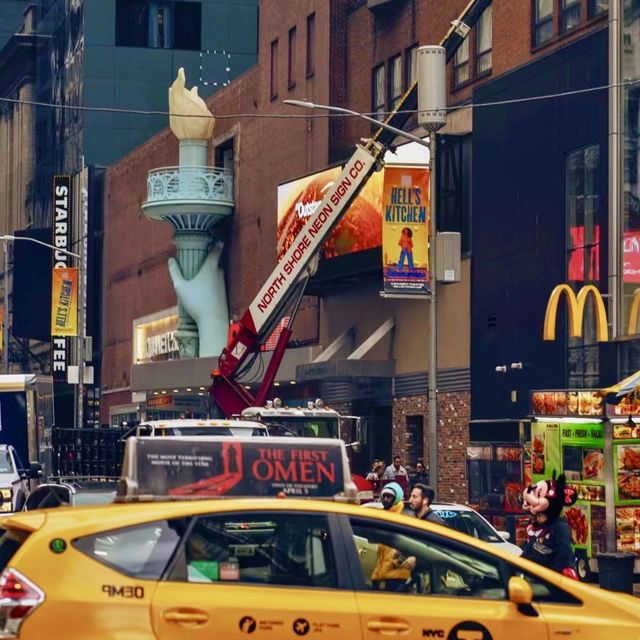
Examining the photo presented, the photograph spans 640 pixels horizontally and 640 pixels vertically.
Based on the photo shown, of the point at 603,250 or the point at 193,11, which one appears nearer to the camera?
the point at 603,250

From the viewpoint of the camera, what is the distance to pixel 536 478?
26.0 metres

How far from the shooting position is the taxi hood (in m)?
10.2

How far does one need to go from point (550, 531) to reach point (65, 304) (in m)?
51.0

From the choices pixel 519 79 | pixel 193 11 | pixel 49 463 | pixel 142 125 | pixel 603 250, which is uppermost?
pixel 193 11

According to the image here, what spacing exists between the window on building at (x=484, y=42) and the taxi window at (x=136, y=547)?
32.7 meters

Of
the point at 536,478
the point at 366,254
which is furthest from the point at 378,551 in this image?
the point at 366,254

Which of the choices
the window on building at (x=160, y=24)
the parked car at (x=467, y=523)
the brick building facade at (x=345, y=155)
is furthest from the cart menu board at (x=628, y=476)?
the window on building at (x=160, y=24)

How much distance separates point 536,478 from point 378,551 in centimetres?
1663

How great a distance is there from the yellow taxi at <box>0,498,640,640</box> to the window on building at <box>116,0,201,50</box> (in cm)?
7310

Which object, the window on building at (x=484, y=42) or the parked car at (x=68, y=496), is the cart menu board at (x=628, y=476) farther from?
the window on building at (x=484, y=42)

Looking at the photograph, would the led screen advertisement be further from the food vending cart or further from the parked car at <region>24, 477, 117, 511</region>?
the parked car at <region>24, 477, 117, 511</region>

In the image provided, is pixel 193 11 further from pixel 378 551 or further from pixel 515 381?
pixel 378 551

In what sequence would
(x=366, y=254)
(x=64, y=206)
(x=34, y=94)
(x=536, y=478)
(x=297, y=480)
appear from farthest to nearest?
(x=34, y=94)
(x=64, y=206)
(x=366, y=254)
(x=536, y=478)
(x=297, y=480)

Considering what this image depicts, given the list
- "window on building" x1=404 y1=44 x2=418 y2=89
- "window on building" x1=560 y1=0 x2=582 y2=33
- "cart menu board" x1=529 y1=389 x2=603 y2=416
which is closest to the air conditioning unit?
"window on building" x1=404 y1=44 x2=418 y2=89
